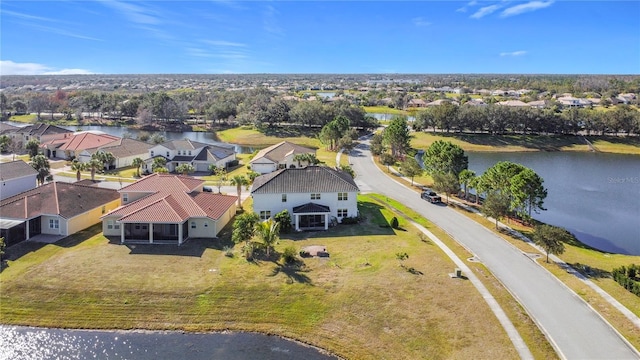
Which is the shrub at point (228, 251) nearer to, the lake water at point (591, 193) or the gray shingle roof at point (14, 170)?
the gray shingle roof at point (14, 170)

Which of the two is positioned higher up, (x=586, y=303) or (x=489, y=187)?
(x=489, y=187)

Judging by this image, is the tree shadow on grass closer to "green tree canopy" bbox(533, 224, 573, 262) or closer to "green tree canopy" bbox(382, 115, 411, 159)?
"green tree canopy" bbox(533, 224, 573, 262)

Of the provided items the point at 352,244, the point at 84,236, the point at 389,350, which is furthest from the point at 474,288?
the point at 84,236

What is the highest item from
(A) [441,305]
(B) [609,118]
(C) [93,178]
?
(B) [609,118]

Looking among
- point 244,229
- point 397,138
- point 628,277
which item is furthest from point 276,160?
point 628,277

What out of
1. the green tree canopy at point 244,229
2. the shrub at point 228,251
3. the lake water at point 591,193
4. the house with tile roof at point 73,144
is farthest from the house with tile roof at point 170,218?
the house with tile roof at point 73,144

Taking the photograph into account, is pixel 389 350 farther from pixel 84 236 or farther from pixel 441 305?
pixel 84 236

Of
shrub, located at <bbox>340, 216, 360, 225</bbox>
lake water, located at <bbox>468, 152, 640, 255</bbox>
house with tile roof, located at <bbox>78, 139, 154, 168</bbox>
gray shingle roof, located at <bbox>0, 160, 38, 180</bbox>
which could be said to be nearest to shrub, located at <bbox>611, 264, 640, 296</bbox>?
lake water, located at <bbox>468, 152, 640, 255</bbox>

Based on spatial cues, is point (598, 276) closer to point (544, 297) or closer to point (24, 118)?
point (544, 297)
